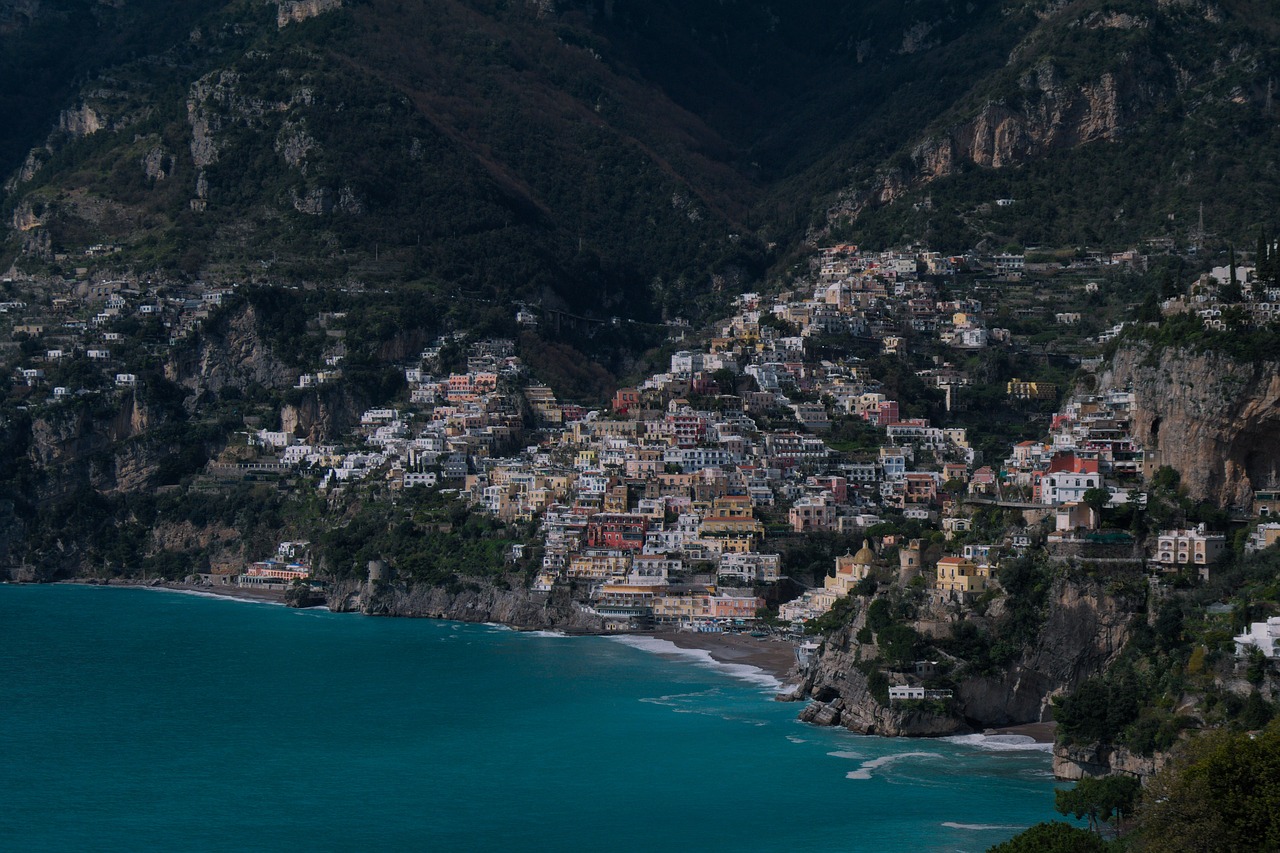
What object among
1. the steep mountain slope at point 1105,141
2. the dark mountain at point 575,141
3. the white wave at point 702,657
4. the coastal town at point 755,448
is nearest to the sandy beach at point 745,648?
the white wave at point 702,657

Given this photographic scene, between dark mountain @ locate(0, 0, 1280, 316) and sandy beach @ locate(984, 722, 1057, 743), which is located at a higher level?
dark mountain @ locate(0, 0, 1280, 316)

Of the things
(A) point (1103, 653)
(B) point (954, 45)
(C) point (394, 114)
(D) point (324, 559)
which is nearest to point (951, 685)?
(A) point (1103, 653)

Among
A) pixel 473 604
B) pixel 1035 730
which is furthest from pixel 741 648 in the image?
pixel 1035 730

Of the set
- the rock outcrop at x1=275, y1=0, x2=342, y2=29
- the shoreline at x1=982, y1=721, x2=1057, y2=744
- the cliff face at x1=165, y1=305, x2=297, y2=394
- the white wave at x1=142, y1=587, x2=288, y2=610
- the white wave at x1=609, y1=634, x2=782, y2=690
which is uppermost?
the rock outcrop at x1=275, y1=0, x2=342, y2=29

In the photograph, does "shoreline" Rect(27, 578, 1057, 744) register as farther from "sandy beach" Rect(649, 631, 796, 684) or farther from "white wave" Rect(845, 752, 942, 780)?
"white wave" Rect(845, 752, 942, 780)

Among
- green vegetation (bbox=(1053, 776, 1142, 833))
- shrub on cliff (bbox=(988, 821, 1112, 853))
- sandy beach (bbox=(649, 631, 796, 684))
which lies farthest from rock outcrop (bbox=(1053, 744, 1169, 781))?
sandy beach (bbox=(649, 631, 796, 684))

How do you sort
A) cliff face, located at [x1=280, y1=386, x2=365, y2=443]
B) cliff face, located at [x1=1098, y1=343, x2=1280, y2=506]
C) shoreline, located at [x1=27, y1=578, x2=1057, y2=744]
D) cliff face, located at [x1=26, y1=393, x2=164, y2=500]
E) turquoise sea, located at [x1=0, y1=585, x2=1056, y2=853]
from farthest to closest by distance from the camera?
1. cliff face, located at [x1=280, y1=386, x2=365, y2=443]
2. cliff face, located at [x1=26, y1=393, x2=164, y2=500]
3. shoreline, located at [x1=27, y1=578, x2=1057, y2=744]
4. cliff face, located at [x1=1098, y1=343, x2=1280, y2=506]
5. turquoise sea, located at [x1=0, y1=585, x2=1056, y2=853]

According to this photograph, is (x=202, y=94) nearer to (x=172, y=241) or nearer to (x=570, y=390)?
(x=172, y=241)
